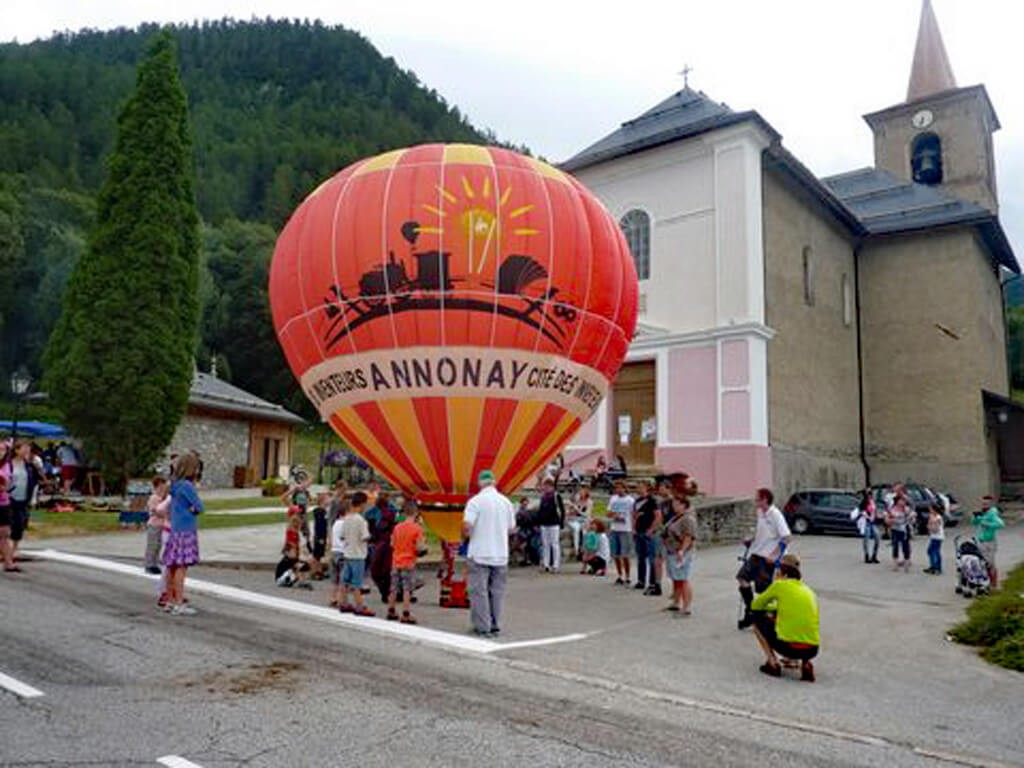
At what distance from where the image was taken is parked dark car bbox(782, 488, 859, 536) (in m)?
23.2

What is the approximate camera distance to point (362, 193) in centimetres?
1109

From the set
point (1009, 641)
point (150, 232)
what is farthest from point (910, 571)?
point (150, 232)

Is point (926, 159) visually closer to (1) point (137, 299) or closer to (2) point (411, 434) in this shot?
(1) point (137, 299)

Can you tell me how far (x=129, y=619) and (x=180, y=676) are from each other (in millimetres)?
2588

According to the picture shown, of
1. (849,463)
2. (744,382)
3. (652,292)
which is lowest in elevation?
(849,463)

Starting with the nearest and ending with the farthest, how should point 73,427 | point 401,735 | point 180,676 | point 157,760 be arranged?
point 157,760 → point 401,735 → point 180,676 → point 73,427

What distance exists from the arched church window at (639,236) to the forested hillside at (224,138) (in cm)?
3726

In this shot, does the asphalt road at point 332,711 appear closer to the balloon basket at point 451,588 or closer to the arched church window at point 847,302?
the balloon basket at point 451,588

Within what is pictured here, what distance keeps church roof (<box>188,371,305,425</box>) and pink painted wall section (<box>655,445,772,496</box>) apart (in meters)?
17.2

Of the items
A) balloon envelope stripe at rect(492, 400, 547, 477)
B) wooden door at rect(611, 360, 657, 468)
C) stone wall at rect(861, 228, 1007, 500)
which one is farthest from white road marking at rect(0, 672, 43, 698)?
stone wall at rect(861, 228, 1007, 500)

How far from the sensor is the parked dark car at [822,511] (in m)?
23.2

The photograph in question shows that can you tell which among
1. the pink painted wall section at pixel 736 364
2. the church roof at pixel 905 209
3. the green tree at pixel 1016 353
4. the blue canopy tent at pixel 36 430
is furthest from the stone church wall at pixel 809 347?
the green tree at pixel 1016 353

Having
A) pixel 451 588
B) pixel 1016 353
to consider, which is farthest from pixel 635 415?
pixel 1016 353

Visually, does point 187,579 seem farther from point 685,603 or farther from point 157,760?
point 157,760
